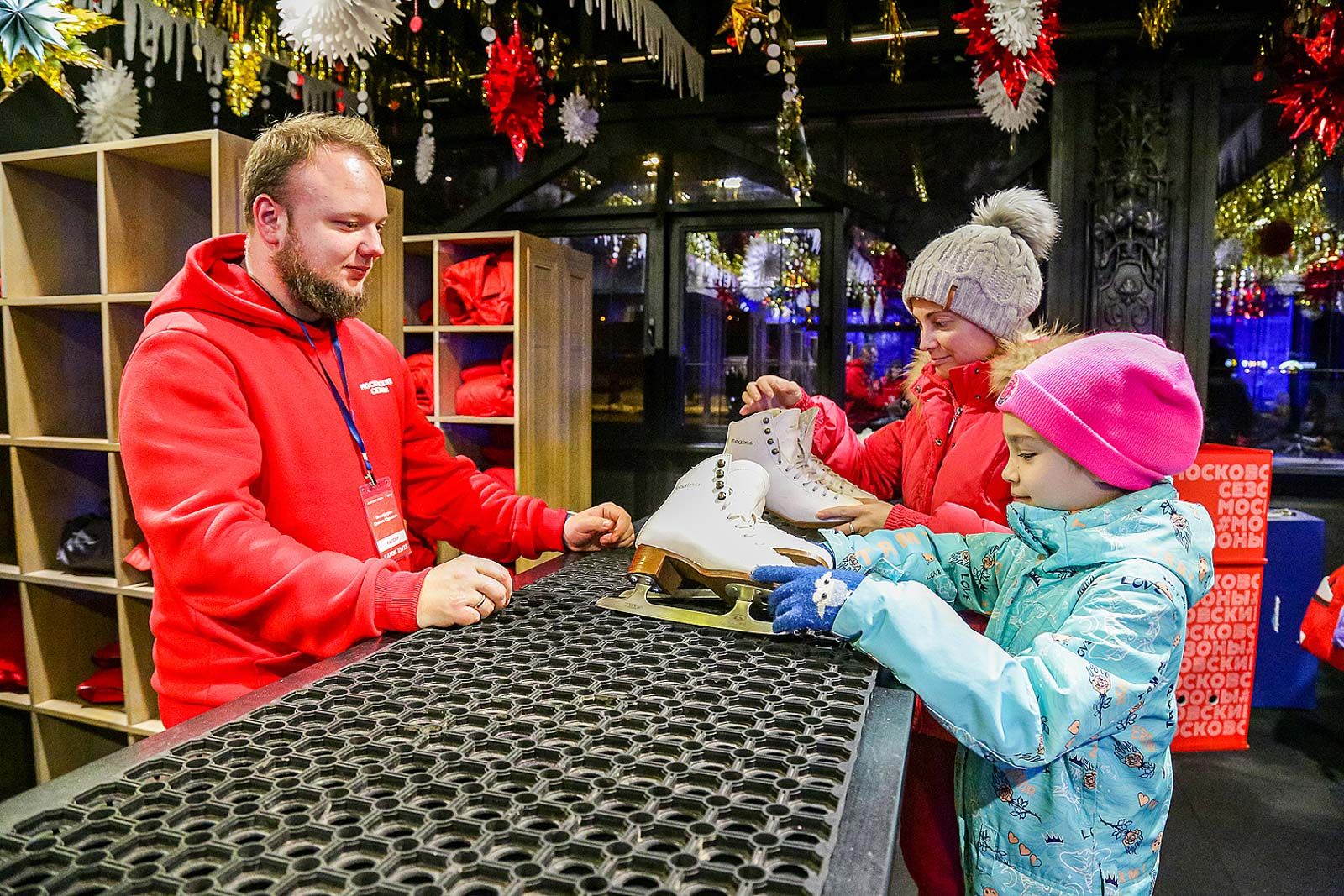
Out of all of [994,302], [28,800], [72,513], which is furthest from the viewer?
[72,513]

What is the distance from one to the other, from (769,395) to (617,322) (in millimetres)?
3336

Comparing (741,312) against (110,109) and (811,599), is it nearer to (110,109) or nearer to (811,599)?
(110,109)

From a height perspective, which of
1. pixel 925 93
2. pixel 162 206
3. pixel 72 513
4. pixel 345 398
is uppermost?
pixel 925 93

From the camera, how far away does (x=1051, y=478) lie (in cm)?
119

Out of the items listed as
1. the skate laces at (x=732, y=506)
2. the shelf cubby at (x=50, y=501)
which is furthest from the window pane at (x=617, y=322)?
the skate laces at (x=732, y=506)

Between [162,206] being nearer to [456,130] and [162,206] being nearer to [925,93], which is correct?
[456,130]

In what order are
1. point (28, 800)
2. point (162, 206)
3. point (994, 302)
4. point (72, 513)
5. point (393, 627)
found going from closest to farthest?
point (28, 800), point (393, 627), point (994, 302), point (162, 206), point (72, 513)

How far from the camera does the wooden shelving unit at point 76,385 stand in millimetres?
2900

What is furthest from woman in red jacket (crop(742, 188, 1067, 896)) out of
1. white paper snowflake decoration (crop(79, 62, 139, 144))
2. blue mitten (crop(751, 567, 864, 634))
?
white paper snowflake decoration (crop(79, 62, 139, 144))

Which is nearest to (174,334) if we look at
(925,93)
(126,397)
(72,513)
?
(126,397)

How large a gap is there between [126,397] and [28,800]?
91 centimetres

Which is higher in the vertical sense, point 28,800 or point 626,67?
point 626,67

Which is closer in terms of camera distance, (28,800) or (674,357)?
(28,800)

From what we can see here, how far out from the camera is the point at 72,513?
3.25m
